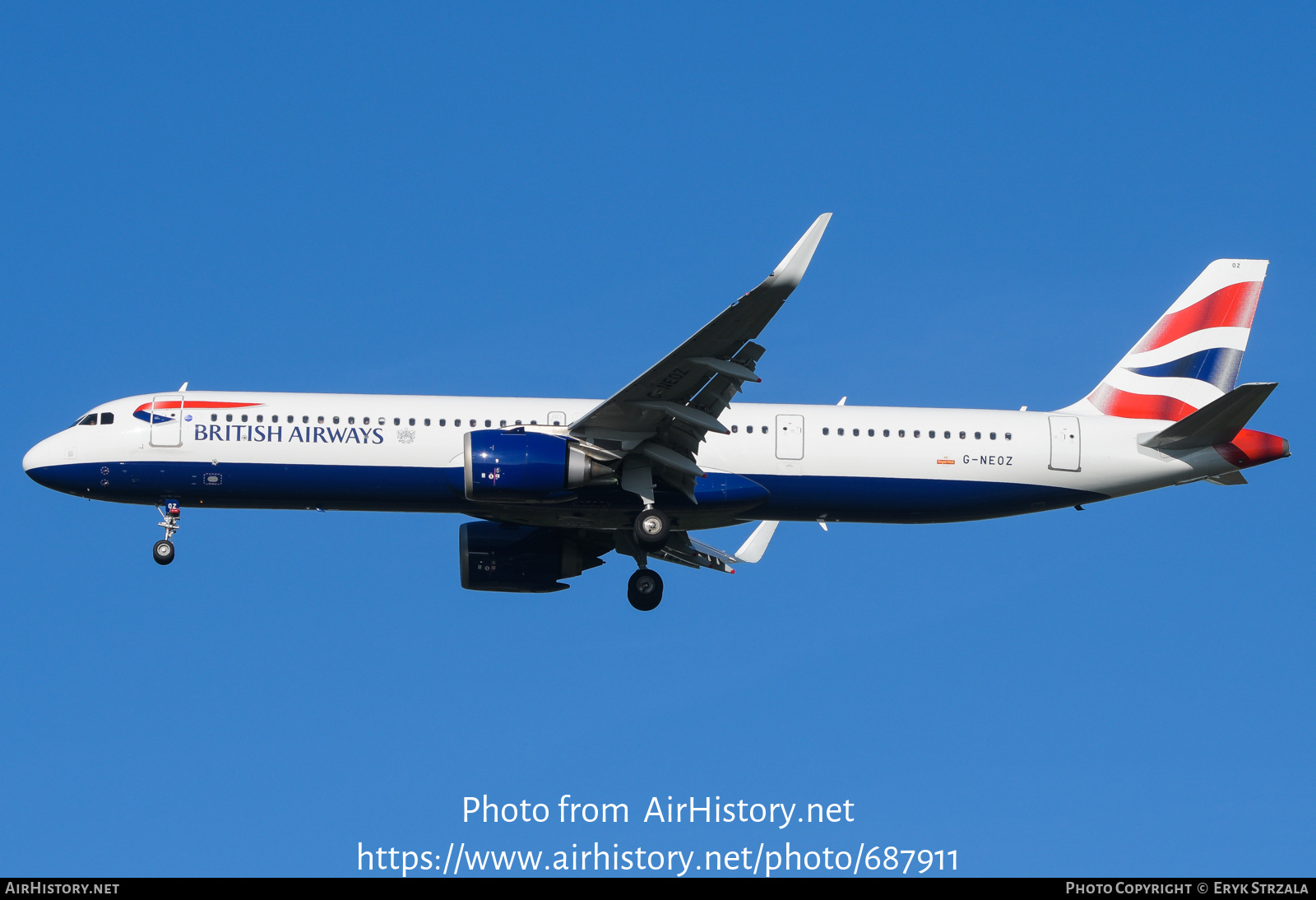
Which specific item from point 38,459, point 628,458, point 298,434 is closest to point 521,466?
point 628,458

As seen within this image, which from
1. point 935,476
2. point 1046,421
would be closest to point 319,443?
point 935,476

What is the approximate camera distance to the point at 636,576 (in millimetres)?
37531

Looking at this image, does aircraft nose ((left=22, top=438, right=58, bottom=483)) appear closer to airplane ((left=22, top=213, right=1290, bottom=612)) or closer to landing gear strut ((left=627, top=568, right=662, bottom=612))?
airplane ((left=22, top=213, right=1290, bottom=612))

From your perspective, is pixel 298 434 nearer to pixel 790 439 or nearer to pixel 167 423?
pixel 167 423

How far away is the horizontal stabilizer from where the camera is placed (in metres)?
33.7

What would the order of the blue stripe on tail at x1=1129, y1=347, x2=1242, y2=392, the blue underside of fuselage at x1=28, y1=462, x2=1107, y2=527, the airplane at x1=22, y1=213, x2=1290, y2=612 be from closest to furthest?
1. the airplane at x1=22, y1=213, x2=1290, y2=612
2. the blue underside of fuselage at x1=28, y1=462, x2=1107, y2=527
3. the blue stripe on tail at x1=1129, y1=347, x2=1242, y2=392

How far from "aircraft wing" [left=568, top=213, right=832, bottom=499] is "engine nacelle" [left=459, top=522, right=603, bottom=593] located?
5.54m

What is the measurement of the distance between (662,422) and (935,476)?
278 inches

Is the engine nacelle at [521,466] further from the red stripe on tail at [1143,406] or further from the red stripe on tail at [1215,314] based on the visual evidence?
the red stripe on tail at [1215,314]

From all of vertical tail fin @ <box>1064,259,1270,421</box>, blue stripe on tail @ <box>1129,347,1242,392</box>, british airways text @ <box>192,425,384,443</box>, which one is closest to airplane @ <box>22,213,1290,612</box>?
british airways text @ <box>192,425,384,443</box>

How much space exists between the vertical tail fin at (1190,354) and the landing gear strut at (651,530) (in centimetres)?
1126

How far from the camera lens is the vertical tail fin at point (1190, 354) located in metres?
38.0

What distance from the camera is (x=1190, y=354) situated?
38500 millimetres

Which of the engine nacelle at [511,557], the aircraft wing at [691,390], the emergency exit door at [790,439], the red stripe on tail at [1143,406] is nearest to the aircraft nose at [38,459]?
the engine nacelle at [511,557]
